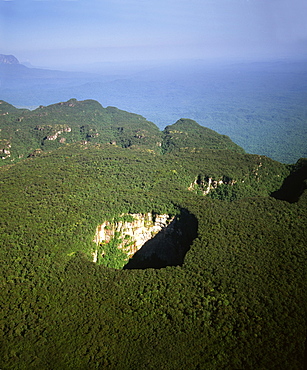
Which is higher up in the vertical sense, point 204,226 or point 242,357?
point 204,226

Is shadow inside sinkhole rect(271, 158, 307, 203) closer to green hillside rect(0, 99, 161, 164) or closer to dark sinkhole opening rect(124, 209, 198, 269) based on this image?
dark sinkhole opening rect(124, 209, 198, 269)

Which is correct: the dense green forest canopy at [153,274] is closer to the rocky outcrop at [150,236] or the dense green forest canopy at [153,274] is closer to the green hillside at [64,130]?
the rocky outcrop at [150,236]

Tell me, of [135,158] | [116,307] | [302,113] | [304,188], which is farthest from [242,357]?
[302,113]

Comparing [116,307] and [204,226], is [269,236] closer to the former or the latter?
[204,226]

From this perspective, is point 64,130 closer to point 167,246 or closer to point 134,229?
point 134,229

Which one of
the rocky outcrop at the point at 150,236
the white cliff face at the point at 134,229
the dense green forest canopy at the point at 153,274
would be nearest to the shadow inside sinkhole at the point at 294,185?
the dense green forest canopy at the point at 153,274

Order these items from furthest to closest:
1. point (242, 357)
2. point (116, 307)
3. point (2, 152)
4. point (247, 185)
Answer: point (2, 152)
point (247, 185)
point (116, 307)
point (242, 357)
